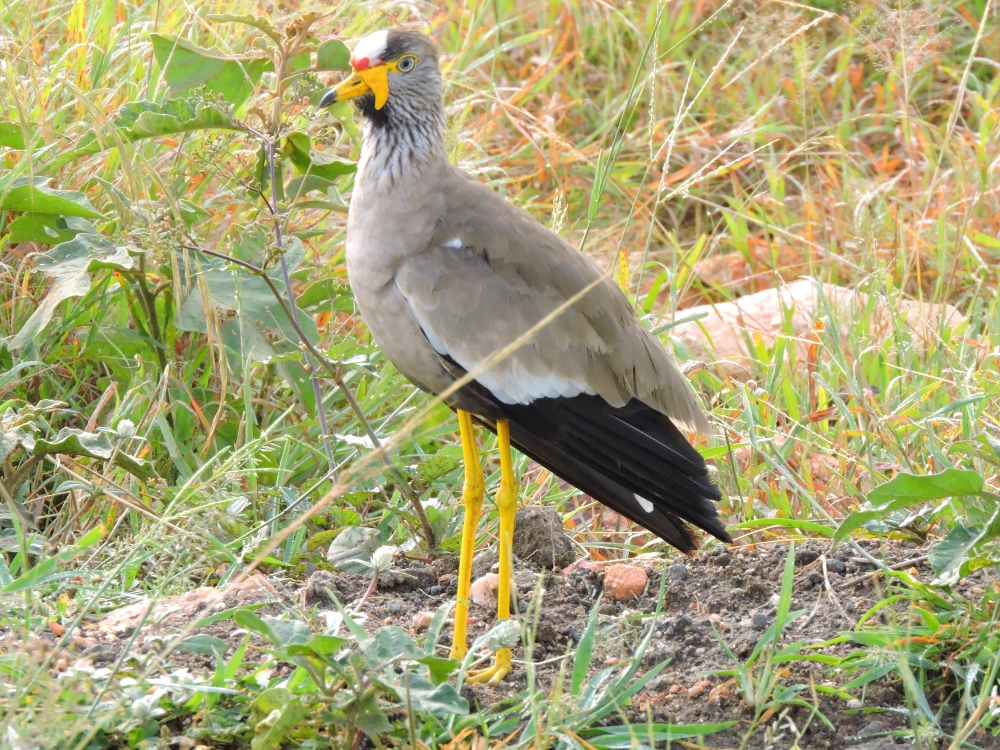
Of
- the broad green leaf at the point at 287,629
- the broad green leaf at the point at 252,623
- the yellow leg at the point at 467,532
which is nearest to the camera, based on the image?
the broad green leaf at the point at 252,623

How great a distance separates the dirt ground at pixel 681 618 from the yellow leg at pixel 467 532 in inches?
5.4

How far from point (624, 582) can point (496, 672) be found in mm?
503

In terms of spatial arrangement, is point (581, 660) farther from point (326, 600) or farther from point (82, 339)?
point (82, 339)

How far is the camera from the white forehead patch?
289 centimetres

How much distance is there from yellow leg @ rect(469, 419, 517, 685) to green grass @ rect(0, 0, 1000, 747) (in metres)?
0.23

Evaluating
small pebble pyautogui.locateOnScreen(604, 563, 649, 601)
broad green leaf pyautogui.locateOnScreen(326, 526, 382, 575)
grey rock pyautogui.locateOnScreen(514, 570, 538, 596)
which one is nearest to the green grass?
broad green leaf pyautogui.locateOnScreen(326, 526, 382, 575)

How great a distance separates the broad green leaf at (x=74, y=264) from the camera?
293 centimetres

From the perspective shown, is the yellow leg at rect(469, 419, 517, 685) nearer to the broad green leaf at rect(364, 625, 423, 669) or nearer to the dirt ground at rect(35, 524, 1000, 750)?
the dirt ground at rect(35, 524, 1000, 750)

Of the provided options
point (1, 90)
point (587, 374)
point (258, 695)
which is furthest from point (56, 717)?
point (1, 90)

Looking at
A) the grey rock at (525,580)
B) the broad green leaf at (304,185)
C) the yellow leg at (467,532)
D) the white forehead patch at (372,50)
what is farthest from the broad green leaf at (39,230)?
the grey rock at (525,580)

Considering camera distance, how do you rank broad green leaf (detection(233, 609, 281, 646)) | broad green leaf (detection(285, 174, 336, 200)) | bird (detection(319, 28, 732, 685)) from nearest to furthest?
broad green leaf (detection(233, 609, 281, 646)), bird (detection(319, 28, 732, 685)), broad green leaf (detection(285, 174, 336, 200))

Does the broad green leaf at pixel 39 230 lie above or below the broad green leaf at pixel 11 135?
below

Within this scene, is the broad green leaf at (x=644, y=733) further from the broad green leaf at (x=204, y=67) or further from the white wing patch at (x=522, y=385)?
the broad green leaf at (x=204, y=67)

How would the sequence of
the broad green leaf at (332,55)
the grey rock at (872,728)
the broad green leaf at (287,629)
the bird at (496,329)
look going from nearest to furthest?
the broad green leaf at (287,629)
the grey rock at (872,728)
the bird at (496,329)
the broad green leaf at (332,55)
